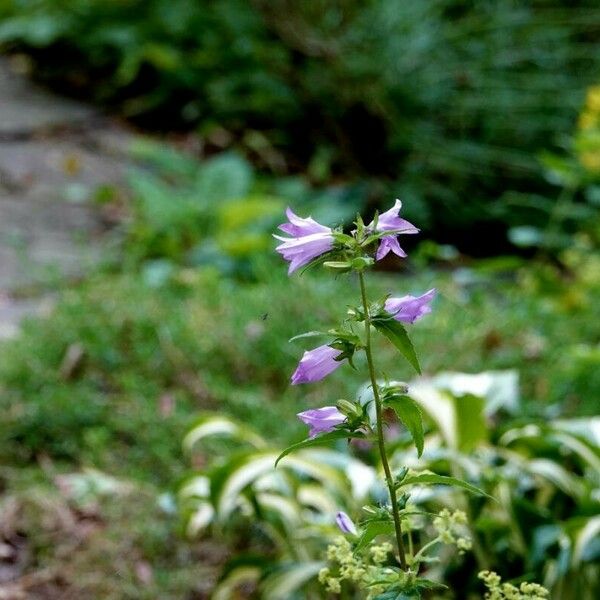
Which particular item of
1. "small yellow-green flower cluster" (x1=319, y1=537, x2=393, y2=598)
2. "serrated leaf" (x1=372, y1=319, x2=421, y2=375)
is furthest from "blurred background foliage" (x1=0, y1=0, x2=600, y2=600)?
"serrated leaf" (x1=372, y1=319, x2=421, y2=375)

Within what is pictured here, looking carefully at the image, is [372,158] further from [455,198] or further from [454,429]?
[454,429]

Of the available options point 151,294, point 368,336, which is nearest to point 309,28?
point 151,294

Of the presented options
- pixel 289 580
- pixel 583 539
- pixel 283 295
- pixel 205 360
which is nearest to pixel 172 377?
pixel 205 360

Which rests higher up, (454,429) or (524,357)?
(454,429)

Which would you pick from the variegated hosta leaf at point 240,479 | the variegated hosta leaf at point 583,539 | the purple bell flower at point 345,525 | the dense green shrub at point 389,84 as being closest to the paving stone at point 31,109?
the dense green shrub at point 389,84

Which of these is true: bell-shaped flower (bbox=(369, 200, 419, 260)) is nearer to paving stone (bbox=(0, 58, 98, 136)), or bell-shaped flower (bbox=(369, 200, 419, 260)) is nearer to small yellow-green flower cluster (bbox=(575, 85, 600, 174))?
small yellow-green flower cluster (bbox=(575, 85, 600, 174))

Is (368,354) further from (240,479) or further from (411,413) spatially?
(240,479)

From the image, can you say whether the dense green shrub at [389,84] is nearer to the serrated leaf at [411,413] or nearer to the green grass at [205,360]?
the green grass at [205,360]
